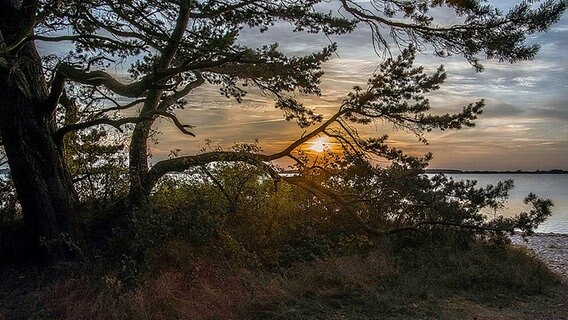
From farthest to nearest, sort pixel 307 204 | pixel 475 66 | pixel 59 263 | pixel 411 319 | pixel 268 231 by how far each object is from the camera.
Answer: pixel 307 204
pixel 268 231
pixel 475 66
pixel 59 263
pixel 411 319

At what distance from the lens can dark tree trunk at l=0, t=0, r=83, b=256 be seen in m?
9.08

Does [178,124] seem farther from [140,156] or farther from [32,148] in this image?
[32,148]

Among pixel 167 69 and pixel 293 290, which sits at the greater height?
pixel 167 69

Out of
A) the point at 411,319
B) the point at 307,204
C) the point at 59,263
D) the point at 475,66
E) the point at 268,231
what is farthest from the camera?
the point at 307,204

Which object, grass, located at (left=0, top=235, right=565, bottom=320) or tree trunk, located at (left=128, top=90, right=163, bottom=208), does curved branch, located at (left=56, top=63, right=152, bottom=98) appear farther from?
grass, located at (left=0, top=235, right=565, bottom=320)

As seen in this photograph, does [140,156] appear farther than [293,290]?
Yes

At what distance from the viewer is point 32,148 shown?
30.3 feet

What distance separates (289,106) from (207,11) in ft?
8.49

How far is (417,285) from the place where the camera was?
9609 mm

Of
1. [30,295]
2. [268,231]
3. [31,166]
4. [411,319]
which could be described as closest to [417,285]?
[411,319]

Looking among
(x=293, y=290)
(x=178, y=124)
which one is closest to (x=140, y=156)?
(x=178, y=124)

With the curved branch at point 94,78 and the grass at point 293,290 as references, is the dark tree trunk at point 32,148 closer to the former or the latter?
the curved branch at point 94,78

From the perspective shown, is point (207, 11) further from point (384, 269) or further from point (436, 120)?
point (384, 269)

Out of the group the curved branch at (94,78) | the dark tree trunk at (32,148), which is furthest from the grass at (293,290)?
the curved branch at (94,78)
